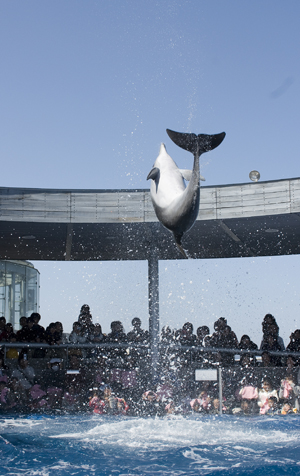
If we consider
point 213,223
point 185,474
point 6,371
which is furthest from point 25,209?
point 185,474

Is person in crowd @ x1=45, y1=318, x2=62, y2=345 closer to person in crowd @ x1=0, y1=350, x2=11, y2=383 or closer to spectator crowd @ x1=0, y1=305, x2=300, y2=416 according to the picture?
spectator crowd @ x1=0, y1=305, x2=300, y2=416

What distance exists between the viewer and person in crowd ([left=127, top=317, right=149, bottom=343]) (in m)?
13.5

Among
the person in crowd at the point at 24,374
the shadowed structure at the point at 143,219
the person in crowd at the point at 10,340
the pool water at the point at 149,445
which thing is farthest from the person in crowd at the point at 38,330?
the pool water at the point at 149,445

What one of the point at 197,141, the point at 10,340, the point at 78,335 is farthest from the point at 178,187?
the point at 10,340

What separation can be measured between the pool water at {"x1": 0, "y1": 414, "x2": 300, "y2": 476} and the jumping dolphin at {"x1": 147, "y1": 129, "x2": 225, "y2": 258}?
2.93 meters

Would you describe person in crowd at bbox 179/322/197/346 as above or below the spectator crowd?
above

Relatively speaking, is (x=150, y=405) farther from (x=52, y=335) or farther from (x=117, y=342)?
(x=52, y=335)

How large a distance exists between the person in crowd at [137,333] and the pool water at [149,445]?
283 cm

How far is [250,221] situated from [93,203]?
3.62 metres

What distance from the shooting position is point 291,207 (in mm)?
11531

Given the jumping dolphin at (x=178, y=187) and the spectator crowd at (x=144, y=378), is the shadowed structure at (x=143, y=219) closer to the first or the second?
the spectator crowd at (x=144, y=378)

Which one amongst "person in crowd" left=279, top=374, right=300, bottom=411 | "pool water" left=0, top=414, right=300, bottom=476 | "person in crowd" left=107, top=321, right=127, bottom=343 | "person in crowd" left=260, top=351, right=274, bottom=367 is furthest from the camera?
"person in crowd" left=107, top=321, right=127, bottom=343

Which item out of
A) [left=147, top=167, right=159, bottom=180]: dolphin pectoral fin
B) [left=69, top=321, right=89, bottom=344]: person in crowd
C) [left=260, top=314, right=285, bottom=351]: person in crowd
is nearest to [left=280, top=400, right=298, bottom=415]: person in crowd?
[left=260, top=314, right=285, bottom=351]: person in crowd

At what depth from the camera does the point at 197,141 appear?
616cm
